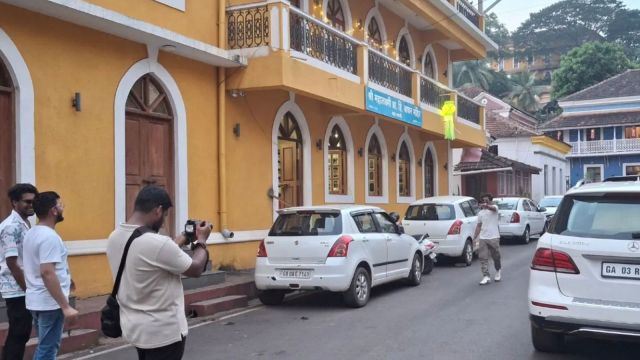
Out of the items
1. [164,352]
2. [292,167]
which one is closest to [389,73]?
[292,167]

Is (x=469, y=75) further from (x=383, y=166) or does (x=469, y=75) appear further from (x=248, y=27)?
(x=248, y=27)

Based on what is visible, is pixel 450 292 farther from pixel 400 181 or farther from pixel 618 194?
pixel 400 181

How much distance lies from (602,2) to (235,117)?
91.9 metres

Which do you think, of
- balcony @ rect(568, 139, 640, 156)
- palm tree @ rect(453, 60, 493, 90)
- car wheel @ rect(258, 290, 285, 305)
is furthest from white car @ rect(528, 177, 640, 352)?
palm tree @ rect(453, 60, 493, 90)

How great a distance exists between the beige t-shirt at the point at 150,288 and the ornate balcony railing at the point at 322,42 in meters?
9.38

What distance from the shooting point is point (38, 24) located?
901cm

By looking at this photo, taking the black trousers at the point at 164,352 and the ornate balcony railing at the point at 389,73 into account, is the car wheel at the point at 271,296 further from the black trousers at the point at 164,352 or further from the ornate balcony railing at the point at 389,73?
the ornate balcony railing at the point at 389,73

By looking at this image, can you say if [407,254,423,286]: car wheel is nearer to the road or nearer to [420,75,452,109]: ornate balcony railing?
the road

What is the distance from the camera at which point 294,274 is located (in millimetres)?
9641

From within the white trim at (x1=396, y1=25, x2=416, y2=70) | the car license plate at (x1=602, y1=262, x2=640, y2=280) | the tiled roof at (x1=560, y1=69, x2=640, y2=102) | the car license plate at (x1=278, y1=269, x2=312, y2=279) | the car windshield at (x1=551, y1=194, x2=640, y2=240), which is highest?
the tiled roof at (x1=560, y1=69, x2=640, y2=102)

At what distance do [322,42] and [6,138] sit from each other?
7050 mm

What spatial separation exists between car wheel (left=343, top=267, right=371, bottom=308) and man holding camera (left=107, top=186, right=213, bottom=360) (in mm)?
5937

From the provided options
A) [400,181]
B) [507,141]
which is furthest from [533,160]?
[400,181]

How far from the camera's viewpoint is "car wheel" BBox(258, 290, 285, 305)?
33.6 ft
